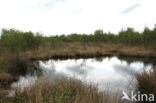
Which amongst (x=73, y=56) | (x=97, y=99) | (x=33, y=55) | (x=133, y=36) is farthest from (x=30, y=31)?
(x=133, y=36)

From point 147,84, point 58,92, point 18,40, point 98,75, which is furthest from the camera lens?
point 18,40

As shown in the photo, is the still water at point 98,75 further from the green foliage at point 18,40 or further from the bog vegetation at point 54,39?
the bog vegetation at point 54,39

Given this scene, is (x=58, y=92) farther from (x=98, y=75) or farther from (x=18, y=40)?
(x=18, y=40)

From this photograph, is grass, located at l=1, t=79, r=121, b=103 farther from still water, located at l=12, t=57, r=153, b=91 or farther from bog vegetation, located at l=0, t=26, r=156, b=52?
bog vegetation, located at l=0, t=26, r=156, b=52

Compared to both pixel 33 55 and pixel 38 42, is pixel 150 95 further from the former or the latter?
pixel 38 42

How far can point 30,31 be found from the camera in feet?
49.6

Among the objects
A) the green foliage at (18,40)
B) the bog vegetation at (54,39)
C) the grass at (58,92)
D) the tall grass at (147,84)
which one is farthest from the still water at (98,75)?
the bog vegetation at (54,39)

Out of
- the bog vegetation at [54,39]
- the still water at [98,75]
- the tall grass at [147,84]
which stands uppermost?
the bog vegetation at [54,39]

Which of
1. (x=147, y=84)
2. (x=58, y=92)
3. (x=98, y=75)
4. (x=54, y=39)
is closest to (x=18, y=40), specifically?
(x=98, y=75)

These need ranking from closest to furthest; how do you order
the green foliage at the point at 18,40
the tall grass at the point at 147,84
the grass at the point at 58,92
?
1. the grass at the point at 58,92
2. the tall grass at the point at 147,84
3. the green foliage at the point at 18,40

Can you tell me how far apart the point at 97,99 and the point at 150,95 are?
6.73 feet

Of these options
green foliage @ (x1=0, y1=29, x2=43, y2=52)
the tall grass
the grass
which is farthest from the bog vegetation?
the tall grass

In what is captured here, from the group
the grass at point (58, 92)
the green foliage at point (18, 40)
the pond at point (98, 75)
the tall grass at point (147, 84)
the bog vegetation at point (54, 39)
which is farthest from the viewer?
the bog vegetation at point (54, 39)

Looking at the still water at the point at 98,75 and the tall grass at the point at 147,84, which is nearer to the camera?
the tall grass at the point at 147,84
